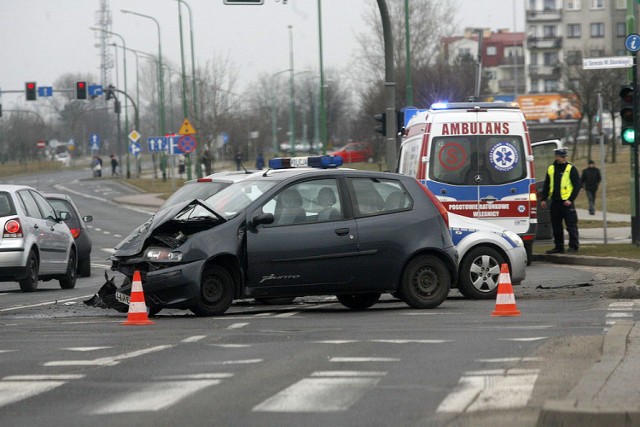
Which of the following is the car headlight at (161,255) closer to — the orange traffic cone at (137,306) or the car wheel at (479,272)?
the orange traffic cone at (137,306)

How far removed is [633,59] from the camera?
24000 mm

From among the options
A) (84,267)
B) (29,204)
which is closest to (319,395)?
(29,204)

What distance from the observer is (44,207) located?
834 inches

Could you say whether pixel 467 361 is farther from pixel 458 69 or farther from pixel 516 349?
pixel 458 69

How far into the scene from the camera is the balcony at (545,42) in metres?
140

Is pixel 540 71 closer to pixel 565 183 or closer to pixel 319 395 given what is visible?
pixel 565 183

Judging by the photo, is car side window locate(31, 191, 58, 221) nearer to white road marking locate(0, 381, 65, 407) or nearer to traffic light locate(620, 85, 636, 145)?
traffic light locate(620, 85, 636, 145)

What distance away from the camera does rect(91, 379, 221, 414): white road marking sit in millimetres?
7578

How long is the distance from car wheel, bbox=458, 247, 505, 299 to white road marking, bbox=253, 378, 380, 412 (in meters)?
7.50

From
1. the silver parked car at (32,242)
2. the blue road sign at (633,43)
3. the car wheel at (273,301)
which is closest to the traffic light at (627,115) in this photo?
the blue road sign at (633,43)

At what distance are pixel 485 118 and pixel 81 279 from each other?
7739 mm

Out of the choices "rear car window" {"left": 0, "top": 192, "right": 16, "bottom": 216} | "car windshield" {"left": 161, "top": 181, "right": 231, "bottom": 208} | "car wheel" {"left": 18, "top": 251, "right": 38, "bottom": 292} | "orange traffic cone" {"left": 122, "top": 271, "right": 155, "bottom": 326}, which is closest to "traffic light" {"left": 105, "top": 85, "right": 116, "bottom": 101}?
"car wheel" {"left": 18, "top": 251, "right": 38, "bottom": 292}

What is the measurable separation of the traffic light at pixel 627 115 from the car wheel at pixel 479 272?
9.15 meters

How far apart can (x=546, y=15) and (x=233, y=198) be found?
425ft
